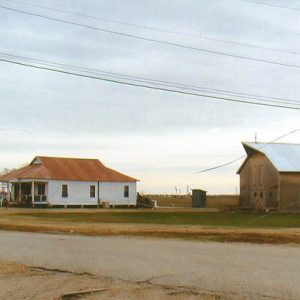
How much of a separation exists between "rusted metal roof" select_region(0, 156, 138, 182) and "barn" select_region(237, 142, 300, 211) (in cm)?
1292

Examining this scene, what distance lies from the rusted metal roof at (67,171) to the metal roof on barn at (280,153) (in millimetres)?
14049

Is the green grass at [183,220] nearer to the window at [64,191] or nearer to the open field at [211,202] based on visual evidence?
the window at [64,191]

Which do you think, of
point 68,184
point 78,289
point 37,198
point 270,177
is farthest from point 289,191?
point 78,289

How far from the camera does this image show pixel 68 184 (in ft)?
214

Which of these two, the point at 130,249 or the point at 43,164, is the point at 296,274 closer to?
the point at 130,249

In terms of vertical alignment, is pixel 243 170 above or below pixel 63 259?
above

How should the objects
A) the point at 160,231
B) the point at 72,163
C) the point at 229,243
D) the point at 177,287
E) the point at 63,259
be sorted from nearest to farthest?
the point at 177,287 → the point at 63,259 → the point at 229,243 → the point at 160,231 → the point at 72,163

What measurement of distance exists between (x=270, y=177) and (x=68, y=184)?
2042 centimetres

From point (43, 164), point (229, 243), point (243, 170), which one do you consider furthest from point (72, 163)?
point (229, 243)

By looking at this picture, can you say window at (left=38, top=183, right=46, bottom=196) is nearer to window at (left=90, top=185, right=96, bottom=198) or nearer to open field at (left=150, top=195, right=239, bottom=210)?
window at (left=90, top=185, right=96, bottom=198)

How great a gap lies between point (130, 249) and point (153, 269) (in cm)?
493

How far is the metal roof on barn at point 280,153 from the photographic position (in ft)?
194

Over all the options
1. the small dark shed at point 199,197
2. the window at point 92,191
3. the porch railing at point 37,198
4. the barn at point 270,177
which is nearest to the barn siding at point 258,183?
the barn at point 270,177

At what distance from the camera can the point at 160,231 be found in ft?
88.5
